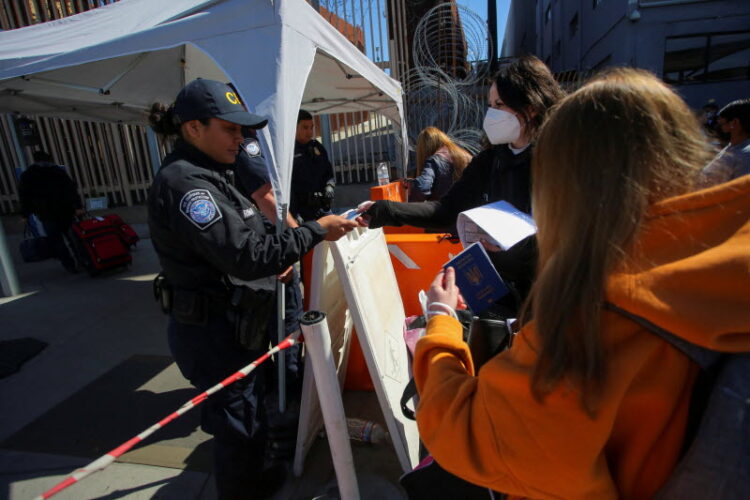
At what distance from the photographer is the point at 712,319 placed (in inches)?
22.5

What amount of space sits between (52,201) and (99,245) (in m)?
0.94

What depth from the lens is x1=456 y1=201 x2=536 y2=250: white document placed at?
4.50ft

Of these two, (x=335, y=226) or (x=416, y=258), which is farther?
(x=416, y=258)

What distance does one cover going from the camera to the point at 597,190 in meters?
0.67

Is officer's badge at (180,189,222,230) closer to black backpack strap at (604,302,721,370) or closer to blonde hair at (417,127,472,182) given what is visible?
black backpack strap at (604,302,721,370)

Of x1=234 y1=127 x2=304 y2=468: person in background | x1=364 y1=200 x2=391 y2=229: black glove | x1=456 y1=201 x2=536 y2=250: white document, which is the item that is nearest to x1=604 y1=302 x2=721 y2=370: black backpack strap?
x1=456 y1=201 x2=536 y2=250: white document

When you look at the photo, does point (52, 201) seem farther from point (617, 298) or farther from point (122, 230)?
point (617, 298)

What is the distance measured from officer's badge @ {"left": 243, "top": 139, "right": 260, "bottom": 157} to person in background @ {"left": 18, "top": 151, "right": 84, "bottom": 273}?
464cm

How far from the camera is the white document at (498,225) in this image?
4.50 ft

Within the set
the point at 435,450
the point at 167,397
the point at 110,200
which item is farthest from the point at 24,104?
the point at 435,450

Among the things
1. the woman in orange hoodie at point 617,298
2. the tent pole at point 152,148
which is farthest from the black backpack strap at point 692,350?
the tent pole at point 152,148

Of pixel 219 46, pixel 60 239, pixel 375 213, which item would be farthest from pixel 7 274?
pixel 375 213

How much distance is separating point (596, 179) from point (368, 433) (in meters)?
1.98

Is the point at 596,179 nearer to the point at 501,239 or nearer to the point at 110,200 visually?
the point at 501,239
